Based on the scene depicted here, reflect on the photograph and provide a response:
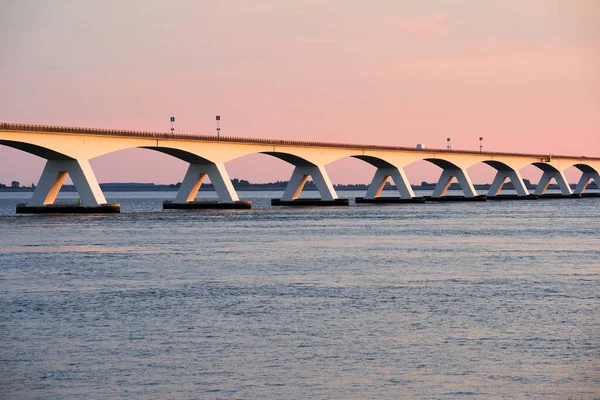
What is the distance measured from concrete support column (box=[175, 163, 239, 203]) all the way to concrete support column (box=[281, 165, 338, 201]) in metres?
12.6

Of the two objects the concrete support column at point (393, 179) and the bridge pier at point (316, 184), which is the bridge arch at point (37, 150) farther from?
the concrete support column at point (393, 179)

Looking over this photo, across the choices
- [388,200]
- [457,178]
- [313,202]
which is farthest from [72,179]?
[457,178]

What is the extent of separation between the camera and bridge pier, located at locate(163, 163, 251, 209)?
3622 inches

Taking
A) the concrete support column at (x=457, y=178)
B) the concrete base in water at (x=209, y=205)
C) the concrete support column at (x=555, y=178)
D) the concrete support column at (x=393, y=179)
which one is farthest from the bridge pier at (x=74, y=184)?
the concrete support column at (x=555, y=178)

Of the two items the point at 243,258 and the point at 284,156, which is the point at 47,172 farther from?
the point at 243,258

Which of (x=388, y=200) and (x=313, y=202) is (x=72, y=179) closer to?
(x=313, y=202)

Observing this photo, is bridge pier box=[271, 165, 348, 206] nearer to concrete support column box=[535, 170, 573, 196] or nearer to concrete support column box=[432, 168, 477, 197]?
concrete support column box=[432, 168, 477, 197]

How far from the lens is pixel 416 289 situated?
2738 centimetres

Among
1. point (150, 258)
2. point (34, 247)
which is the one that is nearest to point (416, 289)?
point (150, 258)

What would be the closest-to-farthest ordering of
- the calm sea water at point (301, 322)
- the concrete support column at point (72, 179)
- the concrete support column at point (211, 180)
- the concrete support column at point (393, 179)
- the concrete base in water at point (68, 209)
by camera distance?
the calm sea water at point (301, 322) → the concrete support column at point (72, 179) → the concrete base in water at point (68, 209) → the concrete support column at point (211, 180) → the concrete support column at point (393, 179)

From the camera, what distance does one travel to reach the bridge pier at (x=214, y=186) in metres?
92.0

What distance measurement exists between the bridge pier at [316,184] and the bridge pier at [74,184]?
28.9 meters

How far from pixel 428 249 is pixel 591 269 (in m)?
11.1

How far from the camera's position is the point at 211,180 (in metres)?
92.2
